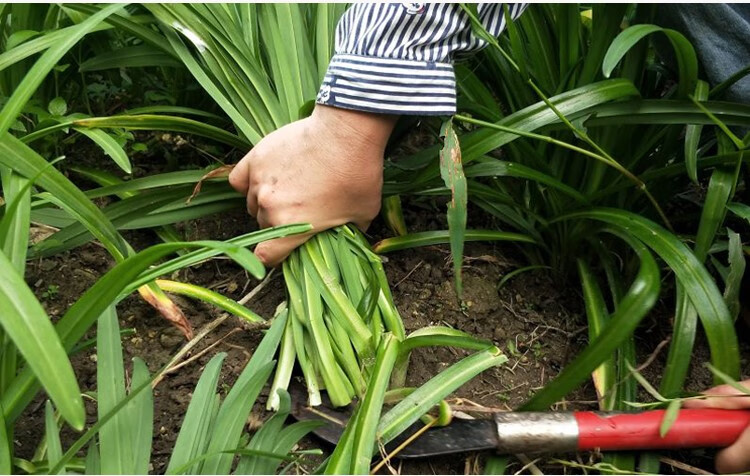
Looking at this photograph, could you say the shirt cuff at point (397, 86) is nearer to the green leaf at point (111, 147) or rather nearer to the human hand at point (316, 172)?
the human hand at point (316, 172)

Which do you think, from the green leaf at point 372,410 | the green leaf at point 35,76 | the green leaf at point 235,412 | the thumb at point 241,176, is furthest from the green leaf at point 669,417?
the green leaf at point 35,76

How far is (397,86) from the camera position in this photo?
986mm

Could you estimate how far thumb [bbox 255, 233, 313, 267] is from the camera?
42.7 inches

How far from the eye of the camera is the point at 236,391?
0.83 metres

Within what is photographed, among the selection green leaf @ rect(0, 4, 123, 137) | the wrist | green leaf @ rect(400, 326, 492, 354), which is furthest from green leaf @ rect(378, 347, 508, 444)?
green leaf @ rect(0, 4, 123, 137)

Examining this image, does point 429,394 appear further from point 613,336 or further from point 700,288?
point 700,288

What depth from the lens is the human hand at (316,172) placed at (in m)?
1.03

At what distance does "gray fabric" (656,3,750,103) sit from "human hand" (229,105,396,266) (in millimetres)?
498

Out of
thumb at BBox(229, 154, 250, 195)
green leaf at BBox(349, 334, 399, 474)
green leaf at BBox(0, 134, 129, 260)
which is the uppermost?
green leaf at BBox(0, 134, 129, 260)

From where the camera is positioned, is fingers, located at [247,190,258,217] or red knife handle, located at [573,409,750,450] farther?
fingers, located at [247,190,258,217]

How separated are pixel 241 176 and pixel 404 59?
331 mm

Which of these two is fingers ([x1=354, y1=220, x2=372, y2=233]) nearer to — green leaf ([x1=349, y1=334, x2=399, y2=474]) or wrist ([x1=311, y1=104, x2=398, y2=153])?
wrist ([x1=311, y1=104, x2=398, y2=153])

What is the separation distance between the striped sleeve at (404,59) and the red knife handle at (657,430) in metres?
0.47

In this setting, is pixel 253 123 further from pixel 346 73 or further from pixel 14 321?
pixel 14 321
